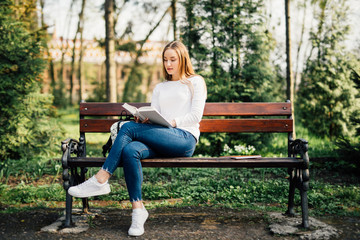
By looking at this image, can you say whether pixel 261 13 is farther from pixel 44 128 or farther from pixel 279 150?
pixel 44 128

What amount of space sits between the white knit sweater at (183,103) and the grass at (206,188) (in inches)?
40.4

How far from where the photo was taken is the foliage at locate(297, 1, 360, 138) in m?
7.99

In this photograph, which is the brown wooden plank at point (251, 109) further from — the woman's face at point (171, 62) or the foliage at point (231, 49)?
the foliage at point (231, 49)

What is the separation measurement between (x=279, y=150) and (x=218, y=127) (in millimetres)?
3077

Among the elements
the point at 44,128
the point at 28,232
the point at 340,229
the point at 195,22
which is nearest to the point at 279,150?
the point at 195,22

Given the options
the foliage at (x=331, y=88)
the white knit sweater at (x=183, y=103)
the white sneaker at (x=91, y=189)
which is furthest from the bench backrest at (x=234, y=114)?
the foliage at (x=331, y=88)

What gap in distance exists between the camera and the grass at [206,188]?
12.9 ft

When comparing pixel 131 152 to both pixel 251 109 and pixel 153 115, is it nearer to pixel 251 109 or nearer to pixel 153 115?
pixel 153 115

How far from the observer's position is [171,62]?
141 inches

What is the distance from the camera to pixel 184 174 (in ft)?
16.8

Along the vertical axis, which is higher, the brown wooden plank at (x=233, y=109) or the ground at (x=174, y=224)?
the brown wooden plank at (x=233, y=109)

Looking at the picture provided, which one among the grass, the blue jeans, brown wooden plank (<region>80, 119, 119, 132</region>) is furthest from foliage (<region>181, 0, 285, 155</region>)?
the blue jeans

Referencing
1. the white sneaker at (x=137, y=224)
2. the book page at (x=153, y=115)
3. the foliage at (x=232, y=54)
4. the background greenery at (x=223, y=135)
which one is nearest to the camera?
the white sneaker at (x=137, y=224)

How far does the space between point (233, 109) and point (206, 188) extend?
111 cm
